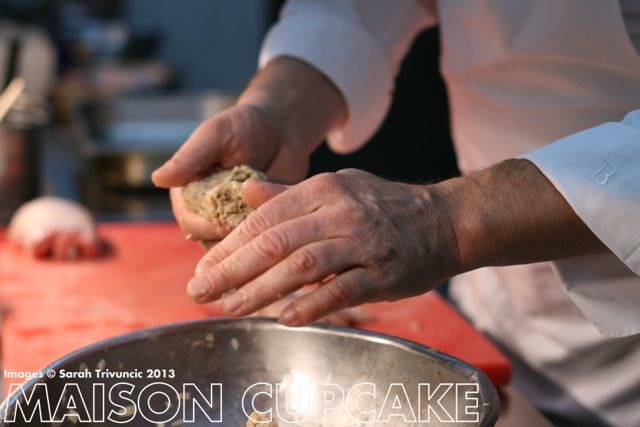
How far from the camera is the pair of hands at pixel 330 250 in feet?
3.27

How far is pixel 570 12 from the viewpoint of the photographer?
150cm

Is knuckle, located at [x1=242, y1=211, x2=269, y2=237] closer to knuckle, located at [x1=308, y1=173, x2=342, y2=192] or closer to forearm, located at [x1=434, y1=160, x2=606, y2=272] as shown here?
knuckle, located at [x1=308, y1=173, x2=342, y2=192]

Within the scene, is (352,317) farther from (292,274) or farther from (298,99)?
(292,274)

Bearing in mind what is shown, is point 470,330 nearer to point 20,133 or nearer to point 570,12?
point 570,12

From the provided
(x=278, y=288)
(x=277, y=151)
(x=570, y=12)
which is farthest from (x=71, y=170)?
(x=278, y=288)

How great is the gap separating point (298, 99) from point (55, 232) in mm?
875

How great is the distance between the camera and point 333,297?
998 mm

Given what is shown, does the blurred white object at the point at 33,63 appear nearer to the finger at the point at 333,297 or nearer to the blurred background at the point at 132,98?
the blurred background at the point at 132,98

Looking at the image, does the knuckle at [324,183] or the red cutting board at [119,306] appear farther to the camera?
the red cutting board at [119,306]

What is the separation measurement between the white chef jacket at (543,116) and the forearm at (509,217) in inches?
1.2

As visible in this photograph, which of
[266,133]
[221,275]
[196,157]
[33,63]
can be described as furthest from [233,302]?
[33,63]

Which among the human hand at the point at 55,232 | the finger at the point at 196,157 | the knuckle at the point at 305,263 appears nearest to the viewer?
the knuckle at the point at 305,263

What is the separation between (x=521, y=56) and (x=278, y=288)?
83cm

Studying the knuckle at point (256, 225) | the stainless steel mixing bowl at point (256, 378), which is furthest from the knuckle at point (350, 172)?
the stainless steel mixing bowl at point (256, 378)
